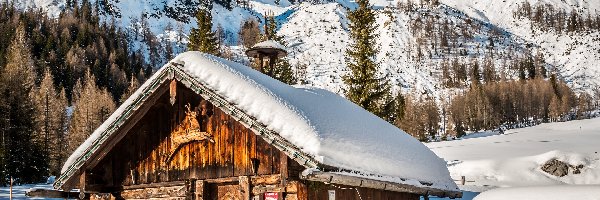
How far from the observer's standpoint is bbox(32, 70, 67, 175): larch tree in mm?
57231

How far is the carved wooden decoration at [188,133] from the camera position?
1203 cm

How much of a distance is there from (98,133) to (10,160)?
125 feet

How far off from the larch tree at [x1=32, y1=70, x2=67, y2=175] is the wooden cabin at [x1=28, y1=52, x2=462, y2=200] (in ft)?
134

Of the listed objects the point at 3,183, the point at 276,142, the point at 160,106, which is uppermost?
the point at 160,106

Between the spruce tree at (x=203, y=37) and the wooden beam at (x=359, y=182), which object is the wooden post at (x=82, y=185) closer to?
the wooden beam at (x=359, y=182)

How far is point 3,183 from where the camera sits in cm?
3909

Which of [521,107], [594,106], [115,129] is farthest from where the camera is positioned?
[594,106]

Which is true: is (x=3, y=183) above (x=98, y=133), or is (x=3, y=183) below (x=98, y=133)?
below

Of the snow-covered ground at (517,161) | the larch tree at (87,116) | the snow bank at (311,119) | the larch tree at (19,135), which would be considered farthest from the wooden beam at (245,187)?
the larch tree at (87,116)

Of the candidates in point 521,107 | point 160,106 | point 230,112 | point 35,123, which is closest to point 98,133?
point 160,106

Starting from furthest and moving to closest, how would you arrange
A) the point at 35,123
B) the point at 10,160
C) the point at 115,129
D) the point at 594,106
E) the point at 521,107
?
the point at 594,106
the point at 521,107
the point at 35,123
the point at 10,160
the point at 115,129

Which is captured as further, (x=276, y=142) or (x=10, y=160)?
(x=10, y=160)

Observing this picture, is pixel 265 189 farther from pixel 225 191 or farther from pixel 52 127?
pixel 52 127

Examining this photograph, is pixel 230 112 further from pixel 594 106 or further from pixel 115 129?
pixel 594 106
